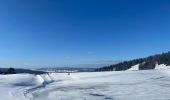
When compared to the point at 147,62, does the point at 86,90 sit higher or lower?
lower

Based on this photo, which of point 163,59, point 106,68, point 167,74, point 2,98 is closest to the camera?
point 2,98

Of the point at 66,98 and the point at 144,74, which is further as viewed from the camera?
the point at 144,74

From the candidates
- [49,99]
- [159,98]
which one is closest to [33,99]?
[49,99]

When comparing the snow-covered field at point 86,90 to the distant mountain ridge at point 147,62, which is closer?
the snow-covered field at point 86,90

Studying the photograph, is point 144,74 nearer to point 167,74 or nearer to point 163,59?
point 167,74

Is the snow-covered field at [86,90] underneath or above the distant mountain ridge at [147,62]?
underneath

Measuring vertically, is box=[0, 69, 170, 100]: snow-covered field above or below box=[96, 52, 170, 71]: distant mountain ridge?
below

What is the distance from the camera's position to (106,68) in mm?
123500

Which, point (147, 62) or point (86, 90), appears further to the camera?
point (147, 62)

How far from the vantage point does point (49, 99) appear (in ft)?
50.0

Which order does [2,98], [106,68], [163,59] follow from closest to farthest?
[2,98] → [163,59] → [106,68]

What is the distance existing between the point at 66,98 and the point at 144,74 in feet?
59.7

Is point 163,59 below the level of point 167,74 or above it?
above

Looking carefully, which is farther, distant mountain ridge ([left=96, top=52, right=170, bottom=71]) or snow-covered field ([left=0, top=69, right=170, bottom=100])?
distant mountain ridge ([left=96, top=52, right=170, bottom=71])
